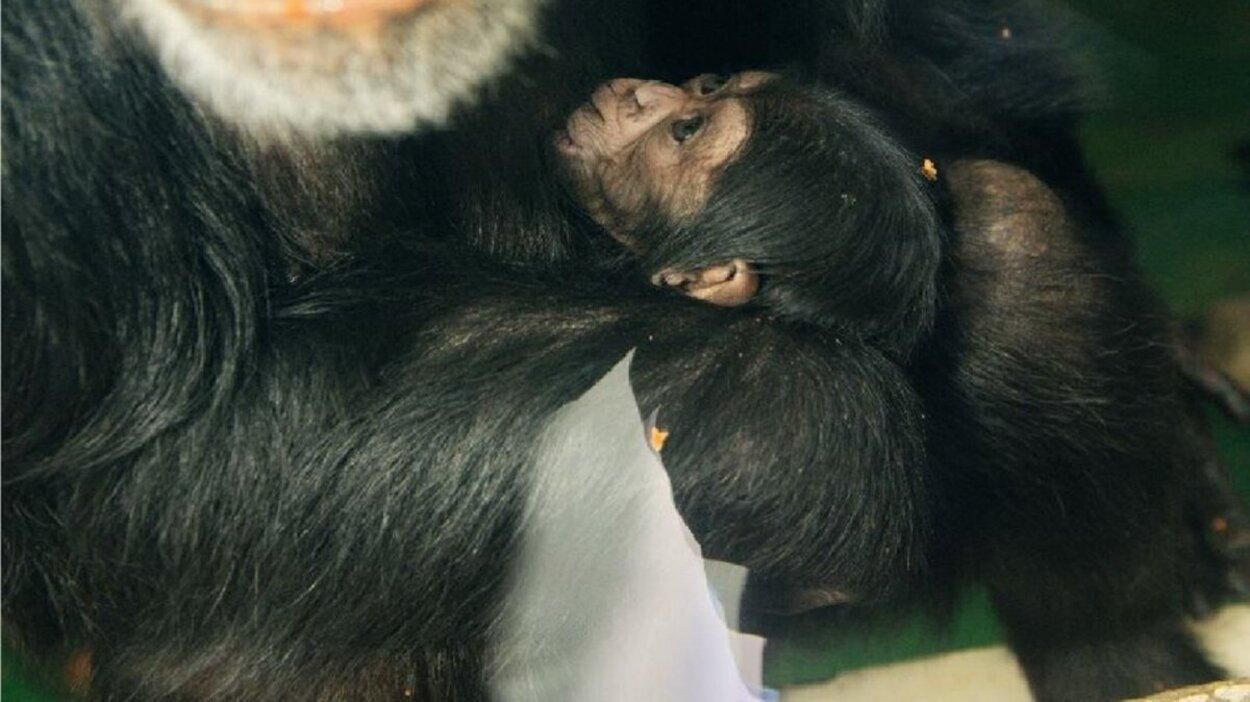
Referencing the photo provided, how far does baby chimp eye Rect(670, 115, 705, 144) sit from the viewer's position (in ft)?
4.83

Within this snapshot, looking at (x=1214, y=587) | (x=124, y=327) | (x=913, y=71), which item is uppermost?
(x=124, y=327)

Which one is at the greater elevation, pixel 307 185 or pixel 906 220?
pixel 307 185

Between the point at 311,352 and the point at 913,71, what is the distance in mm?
945

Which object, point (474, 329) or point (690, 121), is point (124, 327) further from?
point (690, 121)

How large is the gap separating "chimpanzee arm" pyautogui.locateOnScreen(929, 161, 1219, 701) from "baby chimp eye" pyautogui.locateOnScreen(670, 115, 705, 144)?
0.37m

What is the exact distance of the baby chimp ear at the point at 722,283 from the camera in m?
1.41

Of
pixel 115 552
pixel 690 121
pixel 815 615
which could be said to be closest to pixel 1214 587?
pixel 815 615

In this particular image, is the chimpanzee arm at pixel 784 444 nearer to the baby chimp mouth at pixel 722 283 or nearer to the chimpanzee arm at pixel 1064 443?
the baby chimp mouth at pixel 722 283

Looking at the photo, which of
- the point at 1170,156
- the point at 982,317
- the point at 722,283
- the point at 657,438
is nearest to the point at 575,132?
the point at 722,283

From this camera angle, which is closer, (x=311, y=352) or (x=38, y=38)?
(x=38, y=38)

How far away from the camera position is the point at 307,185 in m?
1.36

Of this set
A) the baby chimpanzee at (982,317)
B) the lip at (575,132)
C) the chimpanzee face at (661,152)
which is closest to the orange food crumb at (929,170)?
the baby chimpanzee at (982,317)

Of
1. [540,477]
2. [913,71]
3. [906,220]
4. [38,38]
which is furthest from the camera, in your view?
[913,71]

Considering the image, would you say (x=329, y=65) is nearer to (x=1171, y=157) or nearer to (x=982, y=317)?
(x=982, y=317)
